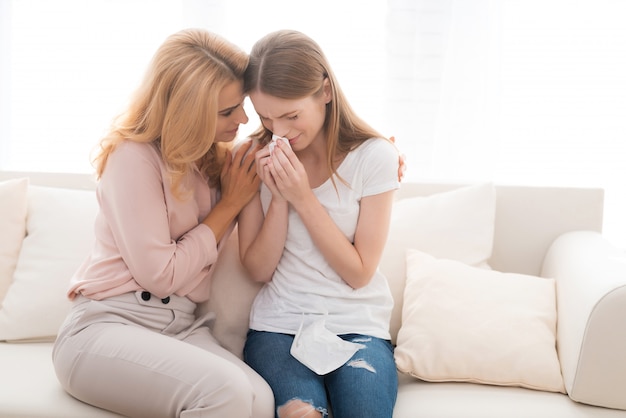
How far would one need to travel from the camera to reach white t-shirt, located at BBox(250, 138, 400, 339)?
1.62m

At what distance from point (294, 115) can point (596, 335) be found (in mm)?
841

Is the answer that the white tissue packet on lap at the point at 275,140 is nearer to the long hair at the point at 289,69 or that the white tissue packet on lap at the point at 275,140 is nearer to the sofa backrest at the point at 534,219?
the long hair at the point at 289,69

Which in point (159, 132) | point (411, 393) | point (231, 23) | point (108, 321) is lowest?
point (411, 393)

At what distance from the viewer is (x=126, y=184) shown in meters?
1.48

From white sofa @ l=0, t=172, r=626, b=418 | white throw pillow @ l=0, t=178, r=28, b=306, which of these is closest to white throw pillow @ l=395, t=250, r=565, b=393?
white sofa @ l=0, t=172, r=626, b=418

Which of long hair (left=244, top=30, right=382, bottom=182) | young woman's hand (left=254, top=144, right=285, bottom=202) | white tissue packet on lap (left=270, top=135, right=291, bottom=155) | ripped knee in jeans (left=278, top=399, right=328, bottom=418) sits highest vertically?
long hair (left=244, top=30, right=382, bottom=182)

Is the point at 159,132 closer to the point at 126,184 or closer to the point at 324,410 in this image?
the point at 126,184

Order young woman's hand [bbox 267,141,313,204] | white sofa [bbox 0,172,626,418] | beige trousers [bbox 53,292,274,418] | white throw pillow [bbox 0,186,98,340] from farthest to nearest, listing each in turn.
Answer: white throw pillow [bbox 0,186,98,340], young woman's hand [bbox 267,141,313,204], white sofa [bbox 0,172,626,418], beige trousers [bbox 53,292,274,418]

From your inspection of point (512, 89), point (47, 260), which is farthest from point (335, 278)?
point (512, 89)

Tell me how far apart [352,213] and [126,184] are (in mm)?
549

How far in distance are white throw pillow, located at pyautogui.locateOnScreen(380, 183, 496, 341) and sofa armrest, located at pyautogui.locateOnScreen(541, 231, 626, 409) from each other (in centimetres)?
32

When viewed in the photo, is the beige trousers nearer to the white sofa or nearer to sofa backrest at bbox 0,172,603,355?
the white sofa

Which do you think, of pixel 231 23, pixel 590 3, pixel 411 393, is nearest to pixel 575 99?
pixel 590 3

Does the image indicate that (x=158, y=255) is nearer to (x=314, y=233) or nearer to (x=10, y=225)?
(x=314, y=233)
